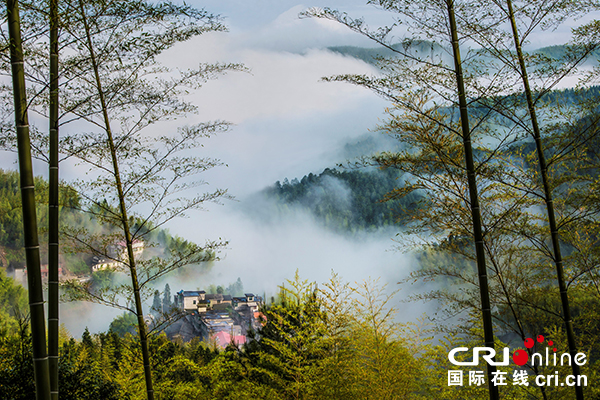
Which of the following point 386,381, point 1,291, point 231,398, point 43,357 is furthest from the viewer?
point 1,291

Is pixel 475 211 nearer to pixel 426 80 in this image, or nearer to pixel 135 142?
pixel 426 80

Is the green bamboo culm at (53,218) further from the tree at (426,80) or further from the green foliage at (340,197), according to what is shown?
the green foliage at (340,197)

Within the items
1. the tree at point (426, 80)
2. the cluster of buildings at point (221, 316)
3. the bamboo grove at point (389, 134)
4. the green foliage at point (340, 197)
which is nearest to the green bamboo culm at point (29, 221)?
the bamboo grove at point (389, 134)

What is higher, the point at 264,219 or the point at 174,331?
the point at 264,219

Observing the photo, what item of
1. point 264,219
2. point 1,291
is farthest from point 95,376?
point 264,219

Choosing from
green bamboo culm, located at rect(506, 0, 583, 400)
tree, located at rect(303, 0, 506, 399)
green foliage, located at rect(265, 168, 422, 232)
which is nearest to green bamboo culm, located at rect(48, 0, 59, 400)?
tree, located at rect(303, 0, 506, 399)

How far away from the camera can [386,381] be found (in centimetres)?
470

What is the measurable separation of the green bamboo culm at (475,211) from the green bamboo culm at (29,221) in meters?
2.25

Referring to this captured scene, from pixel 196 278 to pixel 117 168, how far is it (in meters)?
27.6

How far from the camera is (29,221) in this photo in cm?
183

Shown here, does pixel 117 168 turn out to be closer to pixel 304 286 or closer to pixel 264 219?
pixel 304 286

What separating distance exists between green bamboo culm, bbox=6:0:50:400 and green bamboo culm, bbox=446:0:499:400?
225 centimetres

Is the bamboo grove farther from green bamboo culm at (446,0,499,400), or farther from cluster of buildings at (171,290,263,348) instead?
cluster of buildings at (171,290,263,348)

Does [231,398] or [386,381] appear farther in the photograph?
[231,398]
